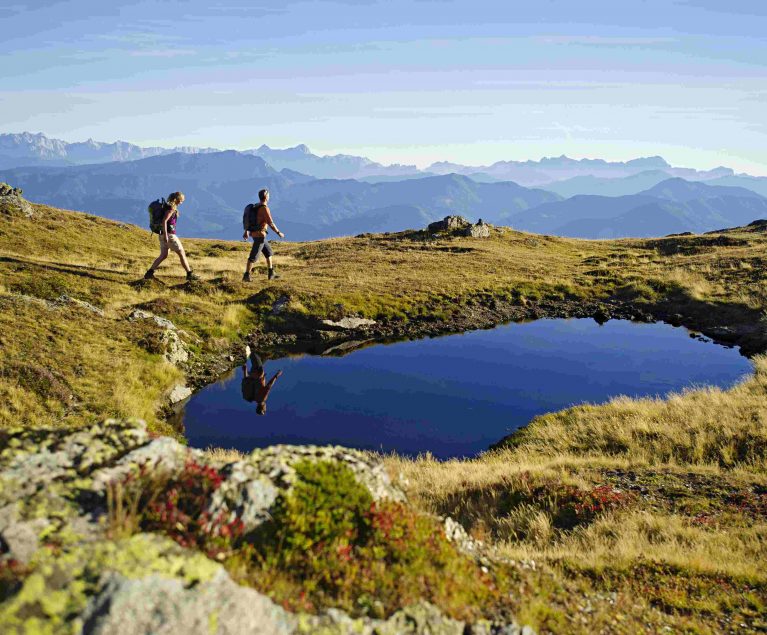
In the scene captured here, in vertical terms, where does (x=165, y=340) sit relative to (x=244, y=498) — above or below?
below

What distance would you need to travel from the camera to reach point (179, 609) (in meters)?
4.49

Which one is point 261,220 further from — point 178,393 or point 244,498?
point 244,498

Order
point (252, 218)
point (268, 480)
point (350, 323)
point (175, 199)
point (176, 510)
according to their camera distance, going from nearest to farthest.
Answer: point (176, 510) → point (268, 480) → point (175, 199) → point (252, 218) → point (350, 323)

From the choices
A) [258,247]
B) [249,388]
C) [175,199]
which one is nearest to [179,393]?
[249,388]

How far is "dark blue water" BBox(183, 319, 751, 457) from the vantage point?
1883 centimetres

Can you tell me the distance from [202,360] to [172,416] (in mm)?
4960

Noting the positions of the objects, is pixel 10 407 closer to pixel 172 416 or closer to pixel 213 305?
pixel 172 416

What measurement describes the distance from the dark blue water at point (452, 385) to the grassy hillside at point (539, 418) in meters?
1.86

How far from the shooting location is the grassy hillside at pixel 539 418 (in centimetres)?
838

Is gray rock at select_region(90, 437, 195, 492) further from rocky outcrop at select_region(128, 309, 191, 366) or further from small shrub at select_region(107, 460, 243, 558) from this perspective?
rocky outcrop at select_region(128, 309, 191, 366)

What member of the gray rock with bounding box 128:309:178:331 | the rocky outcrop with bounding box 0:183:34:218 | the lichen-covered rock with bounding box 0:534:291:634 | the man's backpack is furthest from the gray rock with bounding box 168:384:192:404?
the rocky outcrop with bounding box 0:183:34:218

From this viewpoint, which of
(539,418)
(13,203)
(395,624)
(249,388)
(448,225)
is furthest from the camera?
(448,225)

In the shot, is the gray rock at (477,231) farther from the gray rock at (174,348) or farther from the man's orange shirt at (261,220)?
the gray rock at (174,348)

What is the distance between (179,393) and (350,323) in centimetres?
1250
